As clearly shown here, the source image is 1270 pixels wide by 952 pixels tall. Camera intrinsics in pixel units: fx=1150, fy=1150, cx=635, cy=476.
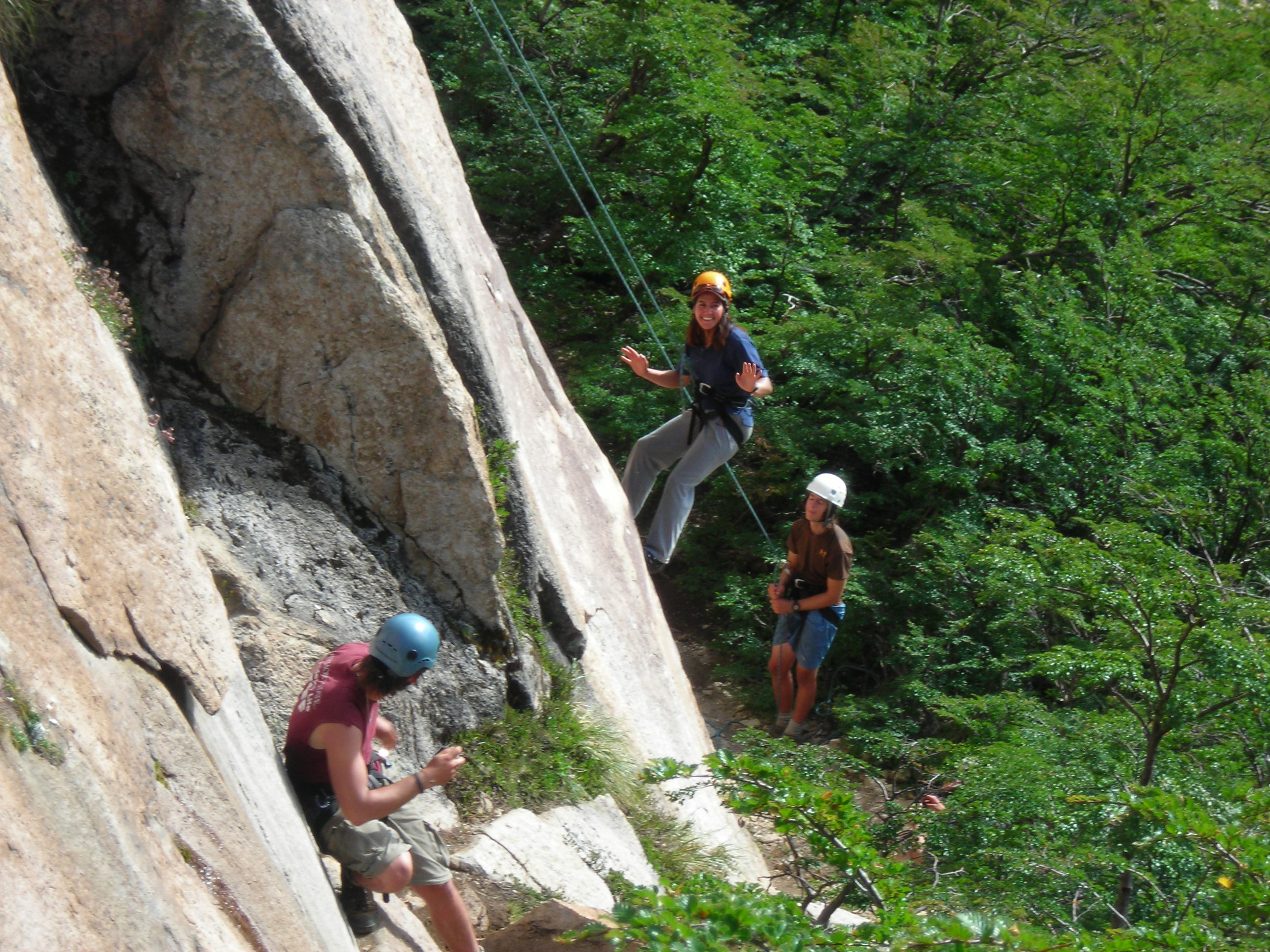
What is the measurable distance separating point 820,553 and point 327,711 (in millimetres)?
4640

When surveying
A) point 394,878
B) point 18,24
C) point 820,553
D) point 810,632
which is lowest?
point 810,632

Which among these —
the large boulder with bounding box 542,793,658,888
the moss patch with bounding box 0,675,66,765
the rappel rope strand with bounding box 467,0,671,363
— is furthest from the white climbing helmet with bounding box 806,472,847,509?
the moss patch with bounding box 0,675,66,765

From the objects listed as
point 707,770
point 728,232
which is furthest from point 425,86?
point 728,232

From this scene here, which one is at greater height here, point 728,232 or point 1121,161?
point 1121,161

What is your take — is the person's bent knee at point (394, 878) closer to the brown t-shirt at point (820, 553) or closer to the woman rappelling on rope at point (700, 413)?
the woman rappelling on rope at point (700, 413)

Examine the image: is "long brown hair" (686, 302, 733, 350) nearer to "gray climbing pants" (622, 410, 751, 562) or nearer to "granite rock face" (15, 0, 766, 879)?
"gray climbing pants" (622, 410, 751, 562)

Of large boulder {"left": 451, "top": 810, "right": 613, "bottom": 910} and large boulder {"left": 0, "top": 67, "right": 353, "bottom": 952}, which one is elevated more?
large boulder {"left": 0, "top": 67, "right": 353, "bottom": 952}

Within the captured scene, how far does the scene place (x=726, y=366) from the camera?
23.9 feet

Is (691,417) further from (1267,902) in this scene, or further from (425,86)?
(1267,902)

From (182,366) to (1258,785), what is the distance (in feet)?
18.9

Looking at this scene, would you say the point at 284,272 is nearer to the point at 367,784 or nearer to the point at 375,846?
the point at 367,784

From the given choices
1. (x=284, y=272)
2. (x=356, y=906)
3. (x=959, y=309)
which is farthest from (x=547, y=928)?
(x=959, y=309)

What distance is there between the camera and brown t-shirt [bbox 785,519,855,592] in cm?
775

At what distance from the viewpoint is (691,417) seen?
7613 millimetres
